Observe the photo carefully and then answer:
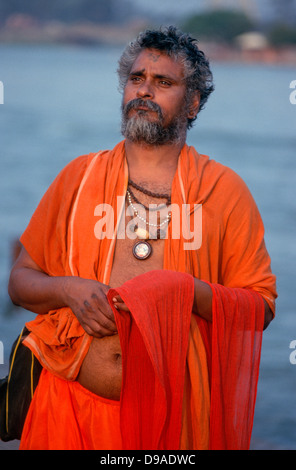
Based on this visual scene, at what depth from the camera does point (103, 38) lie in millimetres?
17656

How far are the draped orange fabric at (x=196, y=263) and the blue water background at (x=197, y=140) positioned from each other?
2.35 m

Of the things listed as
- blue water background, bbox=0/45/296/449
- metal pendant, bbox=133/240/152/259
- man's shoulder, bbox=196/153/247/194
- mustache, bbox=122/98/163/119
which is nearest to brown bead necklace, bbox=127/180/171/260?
metal pendant, bbox=133/240/152/259

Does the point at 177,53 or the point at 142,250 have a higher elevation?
the point at 177,53

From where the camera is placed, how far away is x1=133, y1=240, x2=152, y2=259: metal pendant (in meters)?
2.84

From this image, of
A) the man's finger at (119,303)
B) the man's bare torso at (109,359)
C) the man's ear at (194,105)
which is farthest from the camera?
the man's ear at (194,105)

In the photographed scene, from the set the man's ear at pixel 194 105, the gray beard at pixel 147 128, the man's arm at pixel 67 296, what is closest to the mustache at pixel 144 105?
the gray beard at pixel 147 128

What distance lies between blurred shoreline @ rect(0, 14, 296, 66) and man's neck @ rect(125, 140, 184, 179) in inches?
577

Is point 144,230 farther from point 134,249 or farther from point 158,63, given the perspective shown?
point 158,63

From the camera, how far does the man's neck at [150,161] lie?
2.96 metres

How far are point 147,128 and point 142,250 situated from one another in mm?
427

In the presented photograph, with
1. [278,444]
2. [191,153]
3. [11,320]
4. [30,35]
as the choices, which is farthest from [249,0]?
[191,153]

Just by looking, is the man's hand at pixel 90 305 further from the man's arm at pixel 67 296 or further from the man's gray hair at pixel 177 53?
the man's gray hair at pixel 177 53

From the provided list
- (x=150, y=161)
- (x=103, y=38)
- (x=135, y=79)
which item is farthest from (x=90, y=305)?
(x=103, y=38)
